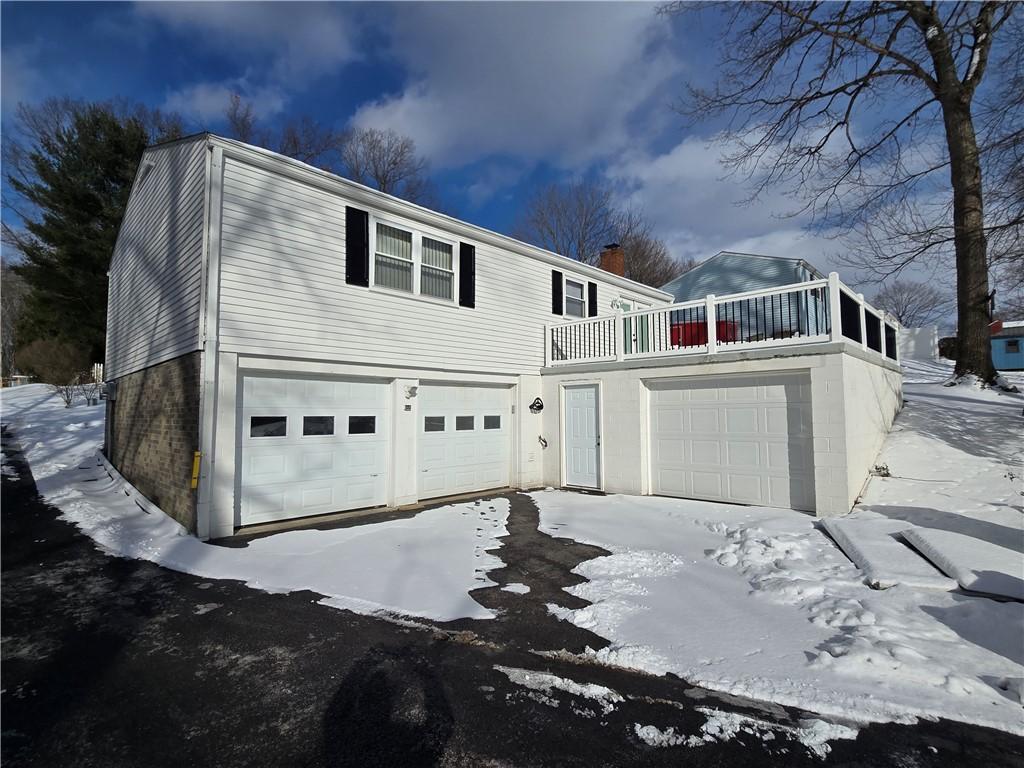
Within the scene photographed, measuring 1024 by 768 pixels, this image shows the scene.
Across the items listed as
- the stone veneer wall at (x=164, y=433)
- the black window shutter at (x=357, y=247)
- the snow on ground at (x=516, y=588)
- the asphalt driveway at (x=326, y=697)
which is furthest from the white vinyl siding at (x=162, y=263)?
the snow on ground at (x=516, y=588)

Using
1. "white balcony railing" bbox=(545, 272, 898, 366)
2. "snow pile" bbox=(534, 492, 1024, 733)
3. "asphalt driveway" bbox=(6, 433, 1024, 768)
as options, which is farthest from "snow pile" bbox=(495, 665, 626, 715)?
"white balcony railing" bbox=(545, 272, 898, 366)

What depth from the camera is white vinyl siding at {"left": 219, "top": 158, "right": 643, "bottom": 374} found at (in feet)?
22.3

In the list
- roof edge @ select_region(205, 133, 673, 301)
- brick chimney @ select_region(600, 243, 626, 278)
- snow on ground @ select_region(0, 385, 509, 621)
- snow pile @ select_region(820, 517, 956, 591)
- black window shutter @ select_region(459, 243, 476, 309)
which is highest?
brick chimney @ select_region(600, 243, 626, 278)

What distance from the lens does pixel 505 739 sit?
2.52 m

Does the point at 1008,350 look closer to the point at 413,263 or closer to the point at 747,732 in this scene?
the point at 413,263

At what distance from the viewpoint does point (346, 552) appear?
5781 millimetres

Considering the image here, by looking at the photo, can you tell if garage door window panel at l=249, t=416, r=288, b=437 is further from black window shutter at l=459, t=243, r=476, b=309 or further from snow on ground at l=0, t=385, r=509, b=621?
black window shutter at l=459, t=243, r=476, b=309

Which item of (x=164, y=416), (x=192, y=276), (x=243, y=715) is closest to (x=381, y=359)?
(x=192, y=276)

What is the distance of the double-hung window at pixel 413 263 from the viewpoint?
845cm

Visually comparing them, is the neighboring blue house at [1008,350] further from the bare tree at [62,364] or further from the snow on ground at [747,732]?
the bare tree at [62,364]

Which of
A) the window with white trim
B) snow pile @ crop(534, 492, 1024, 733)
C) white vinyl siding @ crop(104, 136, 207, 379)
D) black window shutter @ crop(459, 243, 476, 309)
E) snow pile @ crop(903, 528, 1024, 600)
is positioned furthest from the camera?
the window with white trim

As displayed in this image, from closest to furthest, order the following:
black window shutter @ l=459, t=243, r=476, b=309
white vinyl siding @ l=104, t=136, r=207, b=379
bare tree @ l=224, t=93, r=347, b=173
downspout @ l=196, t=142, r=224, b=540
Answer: downspout @ l=196, t=142, r=224, b=540
white vinyl siding @ l=104, t=136, r=207, b=379
black window shutter @ l=459, t=243, r=476, b=309
bare tree @ l=224, t=93, r=347, b=173

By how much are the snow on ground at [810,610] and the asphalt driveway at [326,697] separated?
230 mm

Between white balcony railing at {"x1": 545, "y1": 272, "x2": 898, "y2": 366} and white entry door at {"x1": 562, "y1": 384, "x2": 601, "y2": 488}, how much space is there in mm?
701
